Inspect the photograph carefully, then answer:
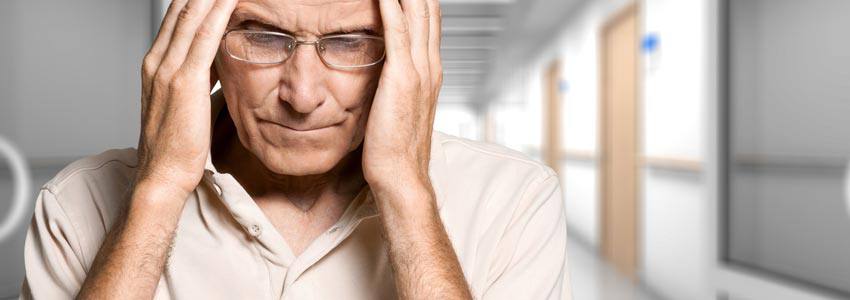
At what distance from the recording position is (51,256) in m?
1.16

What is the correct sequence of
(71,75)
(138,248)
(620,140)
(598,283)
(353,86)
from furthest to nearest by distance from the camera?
(620,140), (598,283), (71,75), (353,86), (138,248)

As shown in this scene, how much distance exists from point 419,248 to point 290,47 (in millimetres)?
390

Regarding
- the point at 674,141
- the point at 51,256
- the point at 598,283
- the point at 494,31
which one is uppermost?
the point at 494,31

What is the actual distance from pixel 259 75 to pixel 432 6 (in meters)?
0.31

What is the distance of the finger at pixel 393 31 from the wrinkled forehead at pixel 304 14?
6 cm

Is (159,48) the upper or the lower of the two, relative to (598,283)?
upper

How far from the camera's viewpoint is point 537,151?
38.0 ft

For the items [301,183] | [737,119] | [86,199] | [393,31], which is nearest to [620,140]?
[737,119]

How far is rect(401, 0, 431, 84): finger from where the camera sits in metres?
1.16

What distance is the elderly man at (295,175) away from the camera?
109 cm

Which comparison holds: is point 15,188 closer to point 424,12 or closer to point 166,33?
point 166,33

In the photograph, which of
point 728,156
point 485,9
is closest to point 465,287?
point 728,156

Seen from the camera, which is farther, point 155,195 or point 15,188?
point 15,188

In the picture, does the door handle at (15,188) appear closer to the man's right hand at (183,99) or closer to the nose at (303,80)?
the man's right hand at (183,99)
